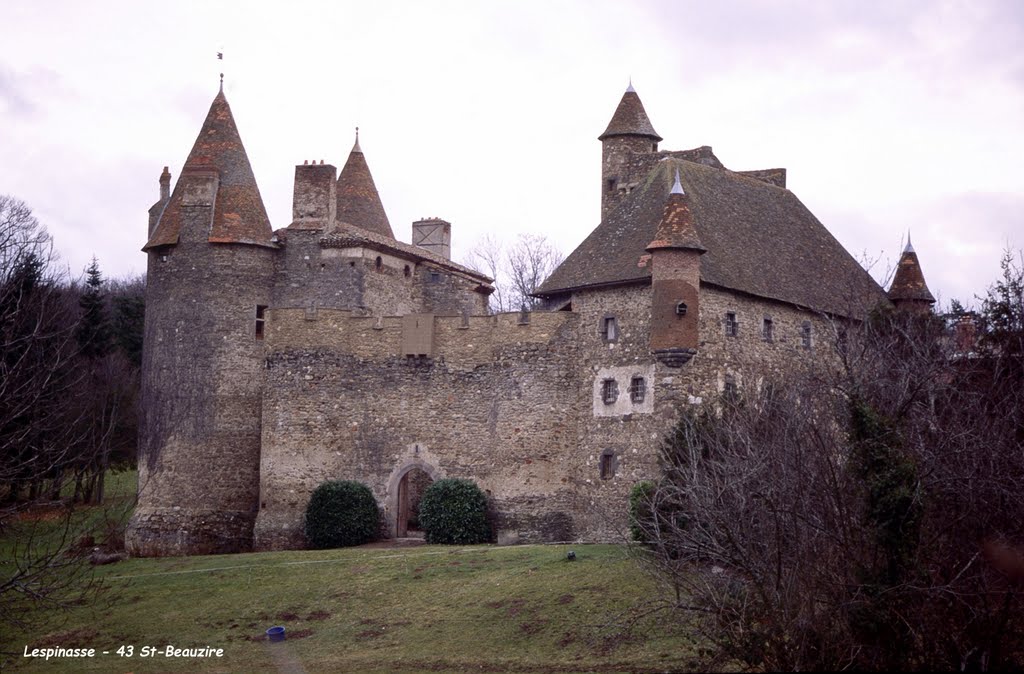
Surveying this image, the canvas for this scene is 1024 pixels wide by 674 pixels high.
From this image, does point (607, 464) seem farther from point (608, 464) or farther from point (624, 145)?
point (624, 145)

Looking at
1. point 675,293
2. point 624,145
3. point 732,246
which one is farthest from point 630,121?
point 675,293

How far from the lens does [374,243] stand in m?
49.3

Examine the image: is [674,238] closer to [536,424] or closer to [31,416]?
[536,424]

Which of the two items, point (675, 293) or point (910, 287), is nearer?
point (675, 293)

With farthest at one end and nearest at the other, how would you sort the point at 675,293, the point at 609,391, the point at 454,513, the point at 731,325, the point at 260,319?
the point at 260,319 → the point at 454,513 → the point at 731,325 → the point at 609,391 → the point at 675,293

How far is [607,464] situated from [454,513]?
451 centimetres

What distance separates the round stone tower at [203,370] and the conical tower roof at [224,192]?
46 mm

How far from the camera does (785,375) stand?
39344 mm

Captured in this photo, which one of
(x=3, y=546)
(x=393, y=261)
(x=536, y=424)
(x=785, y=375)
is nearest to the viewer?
(x=785, y=375)

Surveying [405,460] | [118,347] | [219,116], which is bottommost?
[405,460]

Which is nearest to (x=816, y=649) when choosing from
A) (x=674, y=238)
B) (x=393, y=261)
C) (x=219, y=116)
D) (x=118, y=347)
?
(x=674, y=238)

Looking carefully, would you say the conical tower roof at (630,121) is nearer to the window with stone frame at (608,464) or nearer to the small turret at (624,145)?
the small turret at (624,145)

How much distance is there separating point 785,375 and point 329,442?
14.0 meters

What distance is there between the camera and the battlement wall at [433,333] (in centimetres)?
4431
